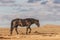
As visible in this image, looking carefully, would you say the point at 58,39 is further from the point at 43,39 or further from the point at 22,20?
the point at 22,20

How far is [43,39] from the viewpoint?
2764 centimetres

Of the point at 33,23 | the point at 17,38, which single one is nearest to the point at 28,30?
the point at 33,23

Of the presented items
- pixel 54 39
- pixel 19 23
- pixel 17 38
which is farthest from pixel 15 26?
pixel 54 39

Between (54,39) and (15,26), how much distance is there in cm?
743

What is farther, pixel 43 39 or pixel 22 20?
pixel 22 20

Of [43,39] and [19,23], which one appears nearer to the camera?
[43,39]

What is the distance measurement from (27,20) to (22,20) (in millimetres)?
568

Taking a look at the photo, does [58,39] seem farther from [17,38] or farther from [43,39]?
[17,38]

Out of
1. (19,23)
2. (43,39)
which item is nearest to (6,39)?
(43,39)

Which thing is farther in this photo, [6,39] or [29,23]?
[29,23]

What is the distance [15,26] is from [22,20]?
1.14 meters

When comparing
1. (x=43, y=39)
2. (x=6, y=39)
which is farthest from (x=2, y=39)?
A: (x=43, y=39)

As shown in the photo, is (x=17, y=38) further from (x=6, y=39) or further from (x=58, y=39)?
(x=58, y=39)

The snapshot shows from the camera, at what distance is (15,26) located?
111 feet
